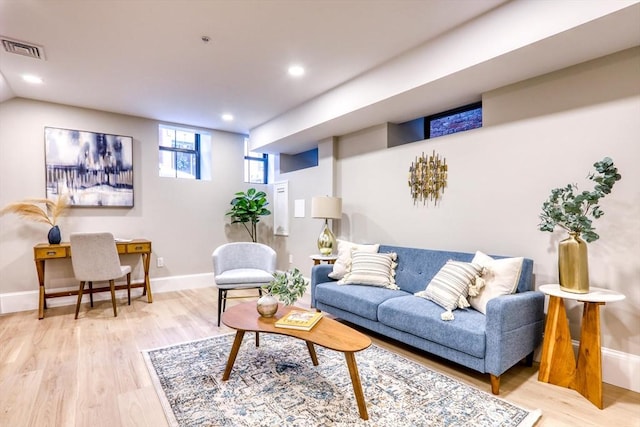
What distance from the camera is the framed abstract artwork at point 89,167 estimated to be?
13.4 ft

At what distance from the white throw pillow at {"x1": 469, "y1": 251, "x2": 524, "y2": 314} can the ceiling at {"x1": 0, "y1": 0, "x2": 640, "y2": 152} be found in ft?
4.80

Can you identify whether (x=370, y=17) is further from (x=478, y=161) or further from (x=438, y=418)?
(x=438, y=418)

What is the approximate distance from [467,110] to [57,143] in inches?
192

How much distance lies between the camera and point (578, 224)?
206 cm

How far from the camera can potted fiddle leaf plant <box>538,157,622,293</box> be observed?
200 centimetres

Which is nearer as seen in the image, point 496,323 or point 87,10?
point 496,323

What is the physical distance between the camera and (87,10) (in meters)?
2.24

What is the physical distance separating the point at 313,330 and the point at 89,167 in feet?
13.0

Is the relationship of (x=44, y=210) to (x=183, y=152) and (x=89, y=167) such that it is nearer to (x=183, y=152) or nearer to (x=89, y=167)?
(x=89, y=167)

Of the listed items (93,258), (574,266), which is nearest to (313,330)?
(574,266)

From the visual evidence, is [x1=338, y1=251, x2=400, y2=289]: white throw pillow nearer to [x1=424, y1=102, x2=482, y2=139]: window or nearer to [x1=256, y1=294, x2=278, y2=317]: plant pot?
[x1=256, y1=294, x2=278, y2=317]: plant pot

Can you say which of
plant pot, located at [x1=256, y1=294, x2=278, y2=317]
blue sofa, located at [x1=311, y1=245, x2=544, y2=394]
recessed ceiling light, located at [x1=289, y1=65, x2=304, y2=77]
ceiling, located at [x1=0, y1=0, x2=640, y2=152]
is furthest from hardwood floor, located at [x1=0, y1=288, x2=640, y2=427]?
recessed ceiling light, located at [x1=289, y1=65, x2=304, y2=77]

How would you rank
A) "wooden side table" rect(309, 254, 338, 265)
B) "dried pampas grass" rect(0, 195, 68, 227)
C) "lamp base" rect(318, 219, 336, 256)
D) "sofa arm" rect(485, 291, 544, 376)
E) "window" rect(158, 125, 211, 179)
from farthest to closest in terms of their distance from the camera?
1. "window" rect(158, 125, 211, 179)
2. "lamp base" rect(318, 219, 336, 256)
3. "wooden side table" rect(309, 254, 338, 265)
4. "dried pampas grass" rect(0, 195, 68, 227)
5. "sofa arm" rect(485, 291, 544, 376)

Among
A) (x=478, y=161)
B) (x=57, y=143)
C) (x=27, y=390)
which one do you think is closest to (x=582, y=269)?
(x=478, y=161)
